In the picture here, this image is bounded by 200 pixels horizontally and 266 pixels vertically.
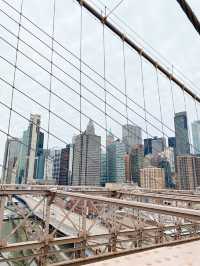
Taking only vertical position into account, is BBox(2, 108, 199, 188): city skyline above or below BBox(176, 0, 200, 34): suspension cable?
below

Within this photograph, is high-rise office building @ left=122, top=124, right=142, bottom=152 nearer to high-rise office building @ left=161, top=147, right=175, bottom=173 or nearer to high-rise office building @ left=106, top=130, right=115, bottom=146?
high-rise office building @ left=106, top=130, right=115, bottom=146

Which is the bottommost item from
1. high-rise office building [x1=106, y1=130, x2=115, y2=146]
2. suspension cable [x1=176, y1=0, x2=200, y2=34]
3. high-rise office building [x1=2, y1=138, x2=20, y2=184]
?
high-rise office building [x1=2, y1=138, x2=20, y2=184]

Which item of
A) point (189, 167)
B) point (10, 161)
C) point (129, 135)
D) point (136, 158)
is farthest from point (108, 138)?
point (189, 167)

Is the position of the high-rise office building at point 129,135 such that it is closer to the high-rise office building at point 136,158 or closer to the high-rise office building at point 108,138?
the high-rise office building at point 108,138

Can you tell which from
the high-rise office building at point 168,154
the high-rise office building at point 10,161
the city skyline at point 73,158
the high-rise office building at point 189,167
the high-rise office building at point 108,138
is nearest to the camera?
the high-rise office building at point 10,161

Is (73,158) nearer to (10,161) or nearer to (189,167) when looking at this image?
(10,161)

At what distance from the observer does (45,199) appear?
23.1 feet

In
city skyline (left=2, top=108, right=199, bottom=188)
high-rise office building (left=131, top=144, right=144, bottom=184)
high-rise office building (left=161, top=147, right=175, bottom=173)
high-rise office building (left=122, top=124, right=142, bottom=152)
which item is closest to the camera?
city skyline (left=2, top=108, right=199, bottom=188)

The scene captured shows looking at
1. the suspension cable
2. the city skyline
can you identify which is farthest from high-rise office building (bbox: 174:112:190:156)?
the suspension cable

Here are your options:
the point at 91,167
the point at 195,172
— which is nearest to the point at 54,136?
the point at 91,167

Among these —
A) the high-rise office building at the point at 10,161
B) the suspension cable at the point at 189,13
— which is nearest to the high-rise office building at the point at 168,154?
the high-rise office building at the point at 10,161

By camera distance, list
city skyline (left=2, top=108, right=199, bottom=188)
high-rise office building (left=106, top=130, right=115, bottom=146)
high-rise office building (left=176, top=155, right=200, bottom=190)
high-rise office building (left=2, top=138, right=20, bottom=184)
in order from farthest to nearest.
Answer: high-rise office building (left=176, top=155, right=200, bottom=190) → high-rise office building (left=106, top=130, right=115, bottom=146) → city skyline (left=2, top=108, right=199, bottom=188) → high-rise office building (left=2, top=138, right=20, bottom=184)

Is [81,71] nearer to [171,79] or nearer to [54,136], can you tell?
[54,136]

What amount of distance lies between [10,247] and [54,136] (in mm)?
6346
